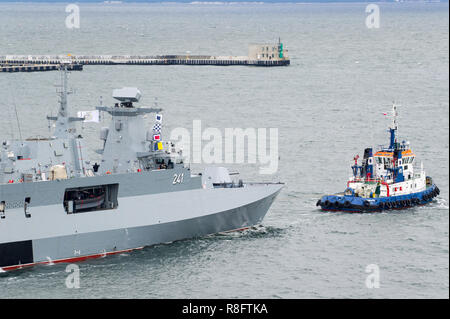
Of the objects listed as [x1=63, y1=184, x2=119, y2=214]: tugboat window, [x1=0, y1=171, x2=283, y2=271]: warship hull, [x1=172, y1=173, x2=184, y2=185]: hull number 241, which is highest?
[x1=172, y1=173, x2=184, y2=185]: hull number 241

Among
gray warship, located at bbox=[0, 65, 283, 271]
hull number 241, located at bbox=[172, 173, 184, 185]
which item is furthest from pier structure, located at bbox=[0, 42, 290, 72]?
hull number 241, located at bbox=[172, 173, 184, 185]

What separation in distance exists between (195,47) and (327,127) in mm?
97022

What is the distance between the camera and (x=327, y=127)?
7494 centimetres

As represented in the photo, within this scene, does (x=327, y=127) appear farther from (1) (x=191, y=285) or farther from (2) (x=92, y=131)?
(1) (x=191, y=285)

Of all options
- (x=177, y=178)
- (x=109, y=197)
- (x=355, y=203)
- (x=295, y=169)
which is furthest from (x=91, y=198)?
(x=295, y=169)

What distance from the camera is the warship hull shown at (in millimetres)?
39125

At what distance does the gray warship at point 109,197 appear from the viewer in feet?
129

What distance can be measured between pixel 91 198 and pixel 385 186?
17097 millimetres

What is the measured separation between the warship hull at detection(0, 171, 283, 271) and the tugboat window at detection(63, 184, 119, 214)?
282 millimetres

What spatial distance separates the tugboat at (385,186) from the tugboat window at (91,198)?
12828 millimetres

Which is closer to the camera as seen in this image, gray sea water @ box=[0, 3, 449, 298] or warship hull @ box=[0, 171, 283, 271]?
gray sea water @ box=[0, 3, 449, 298]

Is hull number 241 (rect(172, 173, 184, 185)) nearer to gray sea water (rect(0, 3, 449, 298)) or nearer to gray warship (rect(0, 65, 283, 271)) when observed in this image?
gray warship (rect(0, 65, 283, 271))

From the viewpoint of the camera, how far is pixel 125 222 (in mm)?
41156

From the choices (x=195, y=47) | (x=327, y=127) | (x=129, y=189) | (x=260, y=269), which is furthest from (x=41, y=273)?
(x=195, y=47)
